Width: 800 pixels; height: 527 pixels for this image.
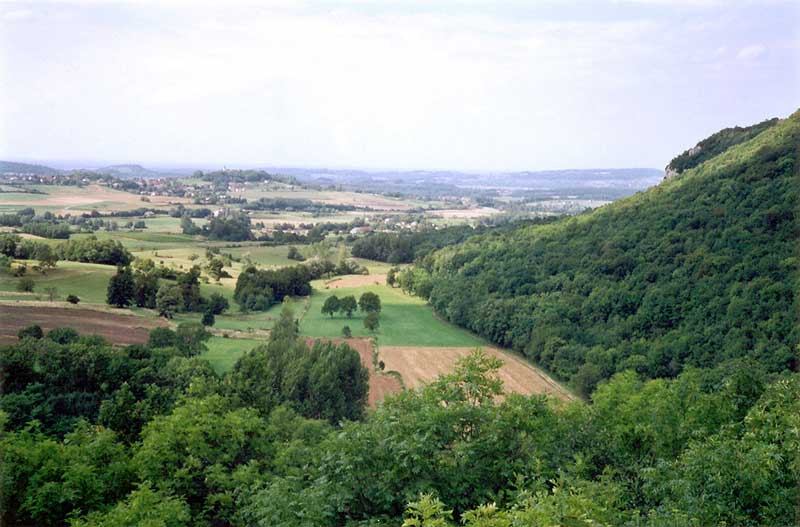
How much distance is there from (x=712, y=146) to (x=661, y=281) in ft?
52.1

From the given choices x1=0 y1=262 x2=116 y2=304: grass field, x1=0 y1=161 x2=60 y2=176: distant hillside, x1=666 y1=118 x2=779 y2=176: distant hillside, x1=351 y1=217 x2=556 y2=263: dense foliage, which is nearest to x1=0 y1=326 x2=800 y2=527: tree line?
x1=0 y1=262 x2=116 y2=304: grass field

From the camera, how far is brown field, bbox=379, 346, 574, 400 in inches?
817

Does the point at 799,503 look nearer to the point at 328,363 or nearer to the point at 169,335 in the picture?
the point at 328,363

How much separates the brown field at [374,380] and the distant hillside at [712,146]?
2322 cm

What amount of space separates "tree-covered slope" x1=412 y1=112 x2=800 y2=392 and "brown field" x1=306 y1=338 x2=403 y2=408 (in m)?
6.42

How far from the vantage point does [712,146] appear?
3591 cm

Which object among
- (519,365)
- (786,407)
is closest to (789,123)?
(519,365)

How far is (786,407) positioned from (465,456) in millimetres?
5401

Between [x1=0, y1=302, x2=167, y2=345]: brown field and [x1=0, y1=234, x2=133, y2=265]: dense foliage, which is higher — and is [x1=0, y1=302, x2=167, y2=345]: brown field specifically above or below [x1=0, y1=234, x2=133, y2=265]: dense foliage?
below

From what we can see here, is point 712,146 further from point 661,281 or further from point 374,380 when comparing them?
point 374,380

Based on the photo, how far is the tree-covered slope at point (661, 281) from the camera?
20203mm

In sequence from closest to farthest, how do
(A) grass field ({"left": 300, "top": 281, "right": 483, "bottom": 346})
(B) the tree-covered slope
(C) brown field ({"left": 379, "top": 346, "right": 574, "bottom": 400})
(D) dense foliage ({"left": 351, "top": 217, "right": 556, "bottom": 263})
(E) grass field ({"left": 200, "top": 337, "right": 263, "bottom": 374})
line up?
1. (E) grass field ({"left": 200, "top": 337, "right": 263, "bottom": 374})
2. (B) the tree-covered slope
3. (C) brown field ({"left": 379, "top": 346, "right": 574, "bottom": 400})
4. (A) grass field ({"left": 300, "top": 281, "right": 483, "bottom": 346})
5. (D) dense foliage ({"left": 351, "top": 217, "right": 556, "bottom": 263})

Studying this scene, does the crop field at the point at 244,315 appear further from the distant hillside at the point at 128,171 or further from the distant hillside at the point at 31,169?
the distant hillside at the point at 128,171

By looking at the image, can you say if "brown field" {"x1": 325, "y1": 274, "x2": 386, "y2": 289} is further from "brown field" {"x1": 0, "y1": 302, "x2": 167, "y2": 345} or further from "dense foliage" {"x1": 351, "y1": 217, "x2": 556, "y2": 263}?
"brown field" {"x1": 0, "y1": 302, "x2": 167, "y2": 345}
